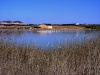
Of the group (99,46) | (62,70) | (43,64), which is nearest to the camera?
(62,70)

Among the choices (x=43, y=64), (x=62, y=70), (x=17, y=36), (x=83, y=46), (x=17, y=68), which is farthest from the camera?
(x=17, y=36)

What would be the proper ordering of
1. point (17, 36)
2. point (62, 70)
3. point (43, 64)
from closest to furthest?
point (62, 70), point (43, 64), point (17, 36)

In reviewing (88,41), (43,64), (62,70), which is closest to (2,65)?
(43,64)

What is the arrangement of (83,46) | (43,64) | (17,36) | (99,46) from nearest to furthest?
(43,64), (99,46), (83,46), (17,36)

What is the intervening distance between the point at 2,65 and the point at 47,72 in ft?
4.16

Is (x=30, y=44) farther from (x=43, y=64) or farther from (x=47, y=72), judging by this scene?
(x=47, y=72)

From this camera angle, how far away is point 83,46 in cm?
955

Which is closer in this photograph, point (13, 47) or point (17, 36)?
point (13, 47)

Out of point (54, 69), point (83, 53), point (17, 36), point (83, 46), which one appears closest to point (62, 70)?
point (54, 69)

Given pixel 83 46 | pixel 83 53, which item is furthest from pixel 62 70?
pixel 83 46

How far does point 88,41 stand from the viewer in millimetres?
10023

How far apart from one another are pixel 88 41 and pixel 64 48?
3.93 ft

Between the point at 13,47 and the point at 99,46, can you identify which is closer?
the point at 99,46

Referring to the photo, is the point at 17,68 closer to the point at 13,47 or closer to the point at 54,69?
the point at 54,69
